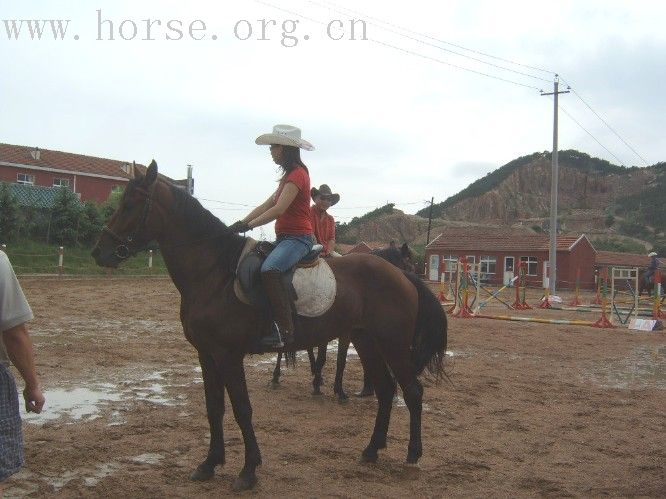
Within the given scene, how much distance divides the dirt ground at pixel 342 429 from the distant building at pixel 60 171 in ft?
120

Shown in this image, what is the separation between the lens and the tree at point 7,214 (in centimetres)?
2578

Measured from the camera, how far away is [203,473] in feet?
14.3

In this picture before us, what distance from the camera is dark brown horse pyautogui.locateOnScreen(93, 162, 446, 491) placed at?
4340 millimetres

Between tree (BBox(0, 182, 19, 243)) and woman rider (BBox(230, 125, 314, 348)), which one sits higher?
tree (BBox(0, 182, 19, 243))

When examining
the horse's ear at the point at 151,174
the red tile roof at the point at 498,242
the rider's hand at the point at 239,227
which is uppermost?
the red tile roof at the point at 498,242

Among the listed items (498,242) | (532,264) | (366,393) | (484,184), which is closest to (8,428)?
(366,393)

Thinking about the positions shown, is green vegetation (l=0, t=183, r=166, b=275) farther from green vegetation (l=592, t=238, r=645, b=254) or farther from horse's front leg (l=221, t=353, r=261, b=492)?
green vegetation (l=592, t=238, r=645, b=254)

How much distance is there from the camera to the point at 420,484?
4.46m

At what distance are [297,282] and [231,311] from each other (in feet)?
1.83

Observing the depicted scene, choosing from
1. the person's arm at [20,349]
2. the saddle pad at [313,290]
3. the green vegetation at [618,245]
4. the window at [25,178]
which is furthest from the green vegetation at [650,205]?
the person's arm at [20,349]

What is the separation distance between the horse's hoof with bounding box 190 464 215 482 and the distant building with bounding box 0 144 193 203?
133ft

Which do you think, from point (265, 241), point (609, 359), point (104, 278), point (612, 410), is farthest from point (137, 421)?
point (104, 278)

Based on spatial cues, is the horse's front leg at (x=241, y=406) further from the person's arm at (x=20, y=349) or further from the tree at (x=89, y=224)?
the tree at (x=89, y=224)

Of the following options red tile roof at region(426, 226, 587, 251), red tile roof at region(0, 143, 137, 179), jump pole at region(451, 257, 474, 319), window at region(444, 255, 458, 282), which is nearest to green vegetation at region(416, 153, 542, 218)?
red tile roof at region(426, 226, 587, 251)
